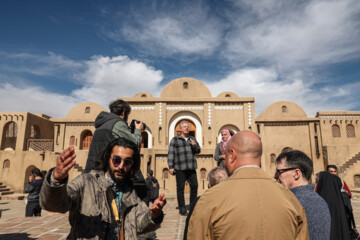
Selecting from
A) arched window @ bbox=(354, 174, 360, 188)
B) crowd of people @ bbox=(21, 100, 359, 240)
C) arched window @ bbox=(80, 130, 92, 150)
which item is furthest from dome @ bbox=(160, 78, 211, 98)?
crowd of people @ bbox=(21, 100, 359, 240)

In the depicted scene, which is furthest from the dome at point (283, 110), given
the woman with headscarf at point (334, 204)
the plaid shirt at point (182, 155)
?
the woman with headscarf at point (334, 204)

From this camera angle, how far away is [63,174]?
1.48 meters

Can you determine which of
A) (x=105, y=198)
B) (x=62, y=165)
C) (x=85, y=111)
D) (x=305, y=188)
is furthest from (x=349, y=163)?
(x=85, y=111)

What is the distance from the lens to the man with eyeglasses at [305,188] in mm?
2156

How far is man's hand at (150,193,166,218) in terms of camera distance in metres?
1.93

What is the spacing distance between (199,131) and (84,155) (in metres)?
8.45

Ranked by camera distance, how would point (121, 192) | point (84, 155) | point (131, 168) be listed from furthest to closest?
point (84, 155) → point (131, 168) → point (121, 192)

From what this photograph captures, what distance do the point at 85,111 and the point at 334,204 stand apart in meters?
23.3

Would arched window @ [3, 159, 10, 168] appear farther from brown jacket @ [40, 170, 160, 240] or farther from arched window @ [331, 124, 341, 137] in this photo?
arched window @ [331, 124, 341, 137]

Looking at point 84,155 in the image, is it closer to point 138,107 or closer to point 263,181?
point 138,107

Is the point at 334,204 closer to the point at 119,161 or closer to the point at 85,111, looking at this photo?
the point at 119,161

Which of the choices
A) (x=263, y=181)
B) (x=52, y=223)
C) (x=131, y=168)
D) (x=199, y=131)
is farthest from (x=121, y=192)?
(x=199, y=131)

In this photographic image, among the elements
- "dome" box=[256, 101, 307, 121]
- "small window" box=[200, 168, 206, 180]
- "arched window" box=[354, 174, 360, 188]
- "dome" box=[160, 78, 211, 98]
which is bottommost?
"arched window" box=[354, 174, 360, 188]

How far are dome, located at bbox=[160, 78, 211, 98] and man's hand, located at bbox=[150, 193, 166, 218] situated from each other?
18452 mm
